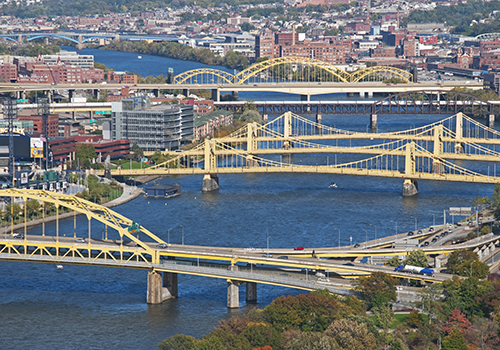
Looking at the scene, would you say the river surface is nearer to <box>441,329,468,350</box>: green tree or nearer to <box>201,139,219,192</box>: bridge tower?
<box>201,139,219,192</box>: bridge tower

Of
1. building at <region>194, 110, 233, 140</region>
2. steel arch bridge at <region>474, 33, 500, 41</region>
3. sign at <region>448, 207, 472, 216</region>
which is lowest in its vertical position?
sign at <region>448, 207, 472, 216</region>

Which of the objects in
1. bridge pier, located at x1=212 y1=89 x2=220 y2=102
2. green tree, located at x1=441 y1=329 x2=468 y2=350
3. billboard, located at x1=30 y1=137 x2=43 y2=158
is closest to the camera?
green tree, located at x1=441 y1=329 x2=468 y2=350

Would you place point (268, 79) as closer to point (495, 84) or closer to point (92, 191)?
point (495, 84)

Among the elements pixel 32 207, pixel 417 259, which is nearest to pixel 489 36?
pixel 32 207

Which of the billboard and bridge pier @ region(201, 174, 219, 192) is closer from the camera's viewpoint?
bridge pier @ region(201, 174, 219, 192)

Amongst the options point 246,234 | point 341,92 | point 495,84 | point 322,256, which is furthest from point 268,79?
point 322,256

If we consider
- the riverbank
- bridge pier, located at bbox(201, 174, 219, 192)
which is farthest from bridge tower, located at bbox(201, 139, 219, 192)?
the riverbank
